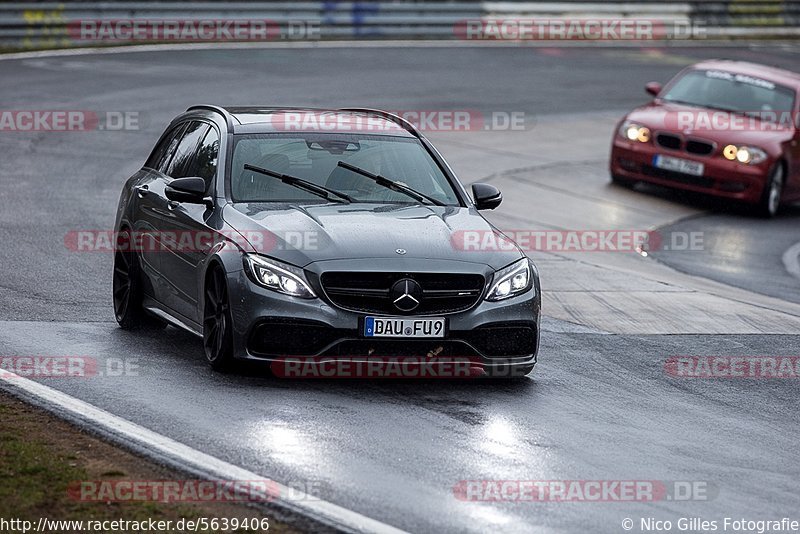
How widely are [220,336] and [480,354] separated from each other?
1539 mm

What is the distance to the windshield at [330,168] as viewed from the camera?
9.91 metres

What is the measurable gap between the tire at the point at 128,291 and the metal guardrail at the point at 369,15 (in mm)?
18653

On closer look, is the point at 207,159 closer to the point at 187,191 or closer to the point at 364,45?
the point at 187,191

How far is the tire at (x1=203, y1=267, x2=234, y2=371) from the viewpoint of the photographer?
9133mm

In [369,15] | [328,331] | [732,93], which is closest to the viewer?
[328,331]

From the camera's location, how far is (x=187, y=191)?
31.7 feet

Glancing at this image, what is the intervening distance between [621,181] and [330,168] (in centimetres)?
1108

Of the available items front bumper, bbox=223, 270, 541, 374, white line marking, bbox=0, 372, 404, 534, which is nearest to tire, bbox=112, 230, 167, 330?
white line marking, bbox=0, 372, 404, 534

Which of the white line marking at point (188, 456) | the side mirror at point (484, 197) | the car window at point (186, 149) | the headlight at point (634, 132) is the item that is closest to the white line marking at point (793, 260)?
the headlight at point (634, 132)

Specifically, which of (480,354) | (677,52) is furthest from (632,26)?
(480,354)

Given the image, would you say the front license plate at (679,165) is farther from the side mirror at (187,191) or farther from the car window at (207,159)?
the side mirror at (187,191)

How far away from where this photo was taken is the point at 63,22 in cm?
2962

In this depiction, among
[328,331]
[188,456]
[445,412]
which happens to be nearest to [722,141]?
[328,331]

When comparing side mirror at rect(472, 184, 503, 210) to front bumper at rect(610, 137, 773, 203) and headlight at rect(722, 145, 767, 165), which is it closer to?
front bumper at rect(610, 137, 773, 203)
